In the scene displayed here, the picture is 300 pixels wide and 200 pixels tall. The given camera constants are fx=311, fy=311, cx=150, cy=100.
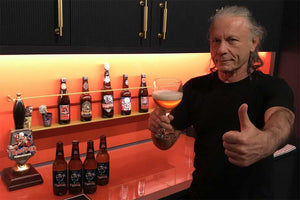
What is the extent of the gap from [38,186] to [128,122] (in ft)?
2.74

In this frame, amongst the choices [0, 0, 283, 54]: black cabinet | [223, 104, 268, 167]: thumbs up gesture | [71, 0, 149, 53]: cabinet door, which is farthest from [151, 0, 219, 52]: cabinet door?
[223, 104, 268, 167]: thumbs up gesture

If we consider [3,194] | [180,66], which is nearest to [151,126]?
[3,194]

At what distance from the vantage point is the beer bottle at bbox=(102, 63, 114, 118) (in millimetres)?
2035

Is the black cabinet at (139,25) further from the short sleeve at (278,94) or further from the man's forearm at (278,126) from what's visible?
the man's forearm at (278,126)

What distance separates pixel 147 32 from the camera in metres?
1.80

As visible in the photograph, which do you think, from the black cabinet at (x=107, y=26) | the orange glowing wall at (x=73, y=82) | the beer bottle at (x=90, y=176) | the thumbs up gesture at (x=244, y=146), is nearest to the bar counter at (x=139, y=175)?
the beer bottle at (x=90, y=176)

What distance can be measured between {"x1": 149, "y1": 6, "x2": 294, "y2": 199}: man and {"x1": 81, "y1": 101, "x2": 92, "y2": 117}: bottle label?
2.38 ft

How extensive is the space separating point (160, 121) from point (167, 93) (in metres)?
0.11

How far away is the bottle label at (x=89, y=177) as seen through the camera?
1562 millimetres

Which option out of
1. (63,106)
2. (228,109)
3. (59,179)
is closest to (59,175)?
(59,179)

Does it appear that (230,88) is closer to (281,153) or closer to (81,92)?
(81,92)

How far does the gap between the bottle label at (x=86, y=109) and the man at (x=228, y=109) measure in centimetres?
72

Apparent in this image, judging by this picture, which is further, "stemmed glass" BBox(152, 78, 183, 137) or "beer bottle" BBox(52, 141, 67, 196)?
"beer bottle" BBox(52, 141, 67, 196)

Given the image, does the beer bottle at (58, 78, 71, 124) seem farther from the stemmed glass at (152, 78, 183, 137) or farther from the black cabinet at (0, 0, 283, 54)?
the stemmed glass at (152, 78, 183, 137)
